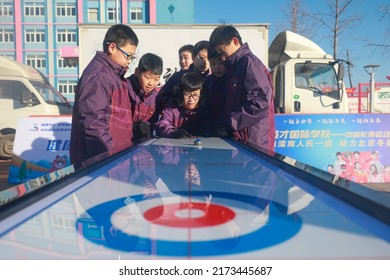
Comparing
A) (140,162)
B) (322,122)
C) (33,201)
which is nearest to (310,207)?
(33,201)

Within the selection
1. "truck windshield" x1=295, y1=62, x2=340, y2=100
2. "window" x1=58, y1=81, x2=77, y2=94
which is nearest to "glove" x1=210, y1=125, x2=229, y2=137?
"truck windshield" x1=295, y1=62, x2=340, y2=100

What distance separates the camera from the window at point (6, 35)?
108ft

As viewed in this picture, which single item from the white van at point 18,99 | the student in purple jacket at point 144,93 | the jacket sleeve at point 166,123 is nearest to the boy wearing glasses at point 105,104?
the student in purple jacket at point 144,93

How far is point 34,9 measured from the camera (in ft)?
109

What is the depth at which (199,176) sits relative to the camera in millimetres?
1625

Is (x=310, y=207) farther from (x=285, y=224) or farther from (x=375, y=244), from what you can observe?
(x=375, y=244)

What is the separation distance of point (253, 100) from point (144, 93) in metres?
1.11

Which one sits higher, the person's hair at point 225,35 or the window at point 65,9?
the window at point 65,9

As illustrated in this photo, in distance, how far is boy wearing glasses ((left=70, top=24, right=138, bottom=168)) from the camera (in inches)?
98.3

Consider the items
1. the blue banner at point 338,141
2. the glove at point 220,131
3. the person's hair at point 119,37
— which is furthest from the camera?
the blue banner at point 338,141

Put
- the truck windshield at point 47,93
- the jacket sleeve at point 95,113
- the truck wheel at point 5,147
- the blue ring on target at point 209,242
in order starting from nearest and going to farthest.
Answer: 1. the blue ring on target at point 209,242
2. the jacket sleeve at point 95,113
3. the truck wheel at point 5,147
4. the truck windshield at point 47,93

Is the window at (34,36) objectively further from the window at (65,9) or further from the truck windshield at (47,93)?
the truck windshield at (47,93)

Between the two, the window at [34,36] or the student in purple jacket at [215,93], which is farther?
the window at [34,36]

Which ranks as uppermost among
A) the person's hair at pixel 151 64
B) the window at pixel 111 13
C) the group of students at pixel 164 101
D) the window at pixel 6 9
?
the window at pixel 6 9
